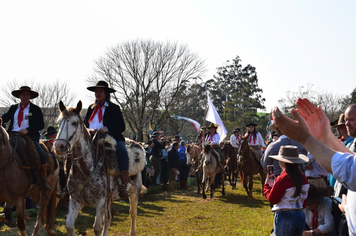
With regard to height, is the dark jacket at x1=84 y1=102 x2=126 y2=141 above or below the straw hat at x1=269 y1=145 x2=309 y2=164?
above

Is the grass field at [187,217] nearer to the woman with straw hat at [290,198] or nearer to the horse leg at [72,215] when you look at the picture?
the horse leg at [72,215]

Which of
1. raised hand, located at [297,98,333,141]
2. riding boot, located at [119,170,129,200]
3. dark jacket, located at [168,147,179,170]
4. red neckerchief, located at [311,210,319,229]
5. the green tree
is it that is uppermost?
the green tree

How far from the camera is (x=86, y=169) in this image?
20.6 ft

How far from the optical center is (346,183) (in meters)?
2.11

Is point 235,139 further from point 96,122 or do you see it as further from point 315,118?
point 315,118

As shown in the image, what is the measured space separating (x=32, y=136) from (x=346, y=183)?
6780 mm

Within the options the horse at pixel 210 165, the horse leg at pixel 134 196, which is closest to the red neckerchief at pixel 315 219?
the horse leg at pixel 134 196

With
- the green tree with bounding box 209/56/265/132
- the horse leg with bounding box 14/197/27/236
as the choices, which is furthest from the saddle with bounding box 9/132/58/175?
the green tree with bounding box 209/56/265/132

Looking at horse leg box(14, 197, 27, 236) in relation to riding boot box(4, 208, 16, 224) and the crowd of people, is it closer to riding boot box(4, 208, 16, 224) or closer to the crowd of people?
the crowd of people

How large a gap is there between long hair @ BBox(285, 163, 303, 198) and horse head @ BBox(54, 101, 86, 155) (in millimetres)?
3279

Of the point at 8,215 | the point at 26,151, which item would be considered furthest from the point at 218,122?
the point at 26,151

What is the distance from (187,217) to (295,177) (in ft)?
21.8

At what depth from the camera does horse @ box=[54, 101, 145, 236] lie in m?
5.82

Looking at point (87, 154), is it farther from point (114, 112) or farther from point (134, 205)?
point (134, 205)
